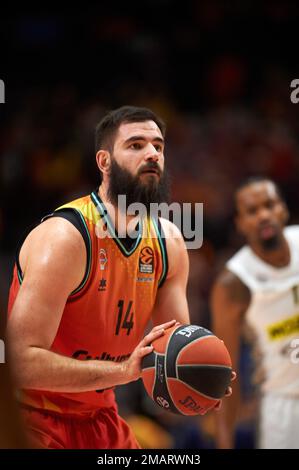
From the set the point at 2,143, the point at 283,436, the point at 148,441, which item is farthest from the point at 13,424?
the point at 2,143

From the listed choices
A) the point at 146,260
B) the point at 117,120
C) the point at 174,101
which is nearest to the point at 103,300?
the point at 146,260

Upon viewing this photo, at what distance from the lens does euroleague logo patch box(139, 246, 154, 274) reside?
333 cm

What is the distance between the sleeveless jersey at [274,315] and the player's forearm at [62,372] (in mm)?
2481

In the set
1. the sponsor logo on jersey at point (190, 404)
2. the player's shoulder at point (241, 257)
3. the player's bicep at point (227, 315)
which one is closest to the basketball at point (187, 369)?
the sponsor logo on jersey at point (190, 404)

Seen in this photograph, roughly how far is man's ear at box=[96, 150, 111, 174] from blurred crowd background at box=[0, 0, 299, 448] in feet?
6.34

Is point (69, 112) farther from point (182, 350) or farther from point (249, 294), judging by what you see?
point (182, 350)

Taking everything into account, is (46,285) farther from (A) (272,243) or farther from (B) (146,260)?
(A) (272,243)

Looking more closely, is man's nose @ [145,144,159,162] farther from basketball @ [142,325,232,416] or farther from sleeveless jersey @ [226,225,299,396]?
sleeveless jersey @ [226,225,299,396]

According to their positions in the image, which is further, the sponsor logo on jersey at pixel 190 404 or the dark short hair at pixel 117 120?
the dark short hair at pixel 117 120

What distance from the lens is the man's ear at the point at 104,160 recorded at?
3338mm

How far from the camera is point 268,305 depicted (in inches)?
206

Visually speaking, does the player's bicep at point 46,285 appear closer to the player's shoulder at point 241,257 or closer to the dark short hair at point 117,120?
the dark short hair at point 117,120

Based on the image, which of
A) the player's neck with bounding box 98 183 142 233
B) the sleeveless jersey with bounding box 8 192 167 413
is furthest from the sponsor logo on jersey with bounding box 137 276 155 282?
the player's neck with bounding box 98 183 142 233

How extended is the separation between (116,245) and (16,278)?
45 centimetres
